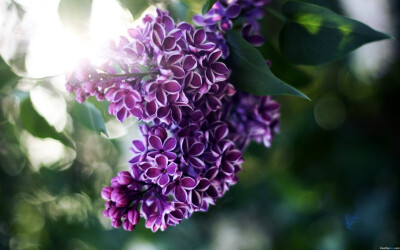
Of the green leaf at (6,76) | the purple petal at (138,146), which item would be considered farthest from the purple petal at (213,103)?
the green leaf at (6,76)

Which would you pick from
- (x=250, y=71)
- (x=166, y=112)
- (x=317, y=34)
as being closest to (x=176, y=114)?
(x=166, y=112)

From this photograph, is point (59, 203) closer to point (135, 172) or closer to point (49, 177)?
point (49, 177)

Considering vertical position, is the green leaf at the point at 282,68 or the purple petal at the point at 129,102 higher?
the purple petal at the point at 129,102

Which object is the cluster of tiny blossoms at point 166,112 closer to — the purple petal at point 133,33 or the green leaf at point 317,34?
the purple petal at point 133,33

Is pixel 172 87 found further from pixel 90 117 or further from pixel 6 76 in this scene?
pixel 6 76

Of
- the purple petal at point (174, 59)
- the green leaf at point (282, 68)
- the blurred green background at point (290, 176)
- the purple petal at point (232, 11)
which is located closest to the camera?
the purple petal at point (174, 59)

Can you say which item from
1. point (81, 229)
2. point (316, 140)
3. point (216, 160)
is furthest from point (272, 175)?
point (216, 160)
